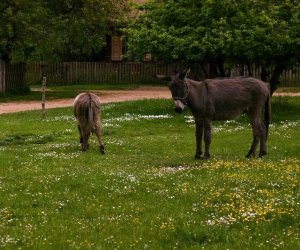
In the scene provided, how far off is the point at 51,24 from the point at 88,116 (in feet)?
87.4

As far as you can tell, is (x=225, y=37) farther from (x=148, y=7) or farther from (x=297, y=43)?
(x=148, y=7)

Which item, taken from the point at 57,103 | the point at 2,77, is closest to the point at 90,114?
the point at 57,103

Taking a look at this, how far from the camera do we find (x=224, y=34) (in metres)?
28.1

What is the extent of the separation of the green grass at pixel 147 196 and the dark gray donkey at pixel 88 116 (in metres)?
0.50

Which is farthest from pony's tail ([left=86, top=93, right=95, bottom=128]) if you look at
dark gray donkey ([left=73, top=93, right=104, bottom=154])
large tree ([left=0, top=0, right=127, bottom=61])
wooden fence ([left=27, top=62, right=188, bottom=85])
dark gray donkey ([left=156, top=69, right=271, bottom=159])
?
wooden fence ([left=27, top=62, right=188, bottom=85])

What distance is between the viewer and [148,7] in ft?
108

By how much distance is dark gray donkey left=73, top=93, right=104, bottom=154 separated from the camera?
1781 cm

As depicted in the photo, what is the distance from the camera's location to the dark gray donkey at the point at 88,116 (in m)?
17.8

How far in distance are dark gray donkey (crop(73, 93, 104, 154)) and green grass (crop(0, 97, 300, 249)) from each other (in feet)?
1.64

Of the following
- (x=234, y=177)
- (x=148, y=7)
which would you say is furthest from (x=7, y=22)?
(x=234, y=177)

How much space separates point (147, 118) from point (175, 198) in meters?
17.1

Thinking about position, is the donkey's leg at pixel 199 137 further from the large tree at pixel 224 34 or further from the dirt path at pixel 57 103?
the dirt path at pixel 57 103

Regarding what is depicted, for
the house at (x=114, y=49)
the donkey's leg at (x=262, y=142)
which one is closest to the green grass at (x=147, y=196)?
the donkey's leg at (x=262, y=142)

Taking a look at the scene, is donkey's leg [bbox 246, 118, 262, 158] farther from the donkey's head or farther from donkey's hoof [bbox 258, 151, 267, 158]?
the donkey's head
